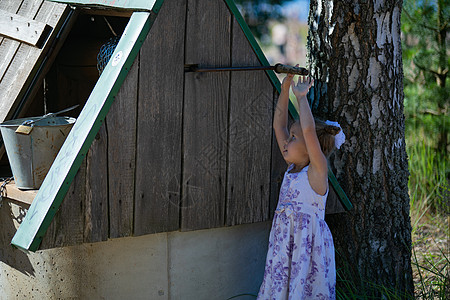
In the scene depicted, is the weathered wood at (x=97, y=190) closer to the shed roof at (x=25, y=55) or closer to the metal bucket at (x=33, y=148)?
the metal bucket at (x=33, y=148)

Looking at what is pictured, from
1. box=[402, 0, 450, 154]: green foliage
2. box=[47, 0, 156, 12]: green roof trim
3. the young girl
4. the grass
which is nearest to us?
box=[47, 0, 156, 12]: green roof trim

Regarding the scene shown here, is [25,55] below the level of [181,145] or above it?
above

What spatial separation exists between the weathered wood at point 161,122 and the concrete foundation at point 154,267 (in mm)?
203

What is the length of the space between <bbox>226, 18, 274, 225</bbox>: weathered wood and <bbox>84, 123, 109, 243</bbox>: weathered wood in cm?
74

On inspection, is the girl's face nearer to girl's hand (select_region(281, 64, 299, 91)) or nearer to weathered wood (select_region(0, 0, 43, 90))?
girl's hand (select_region(281, 64, 299, 91))

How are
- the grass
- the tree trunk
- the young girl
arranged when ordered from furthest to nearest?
1. the grass
2. the tree trunk
3. the young girl

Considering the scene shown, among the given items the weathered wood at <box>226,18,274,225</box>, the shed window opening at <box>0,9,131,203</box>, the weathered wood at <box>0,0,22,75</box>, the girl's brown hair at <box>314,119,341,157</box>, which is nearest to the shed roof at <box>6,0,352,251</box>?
the weathered wood at <box>226,18,274,225</box>

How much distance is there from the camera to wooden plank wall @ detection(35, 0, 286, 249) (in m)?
3.04

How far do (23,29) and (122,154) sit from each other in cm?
144

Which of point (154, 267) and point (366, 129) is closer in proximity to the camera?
point (154, 267)

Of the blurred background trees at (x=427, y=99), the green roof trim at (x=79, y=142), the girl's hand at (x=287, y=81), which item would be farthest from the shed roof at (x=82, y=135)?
the blurred background trees at (x=427, y=99)

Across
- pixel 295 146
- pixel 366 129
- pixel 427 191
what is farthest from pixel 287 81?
pixel 427 191

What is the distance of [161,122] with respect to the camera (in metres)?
3.21

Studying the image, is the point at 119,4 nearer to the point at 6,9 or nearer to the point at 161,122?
the point at 161,122
